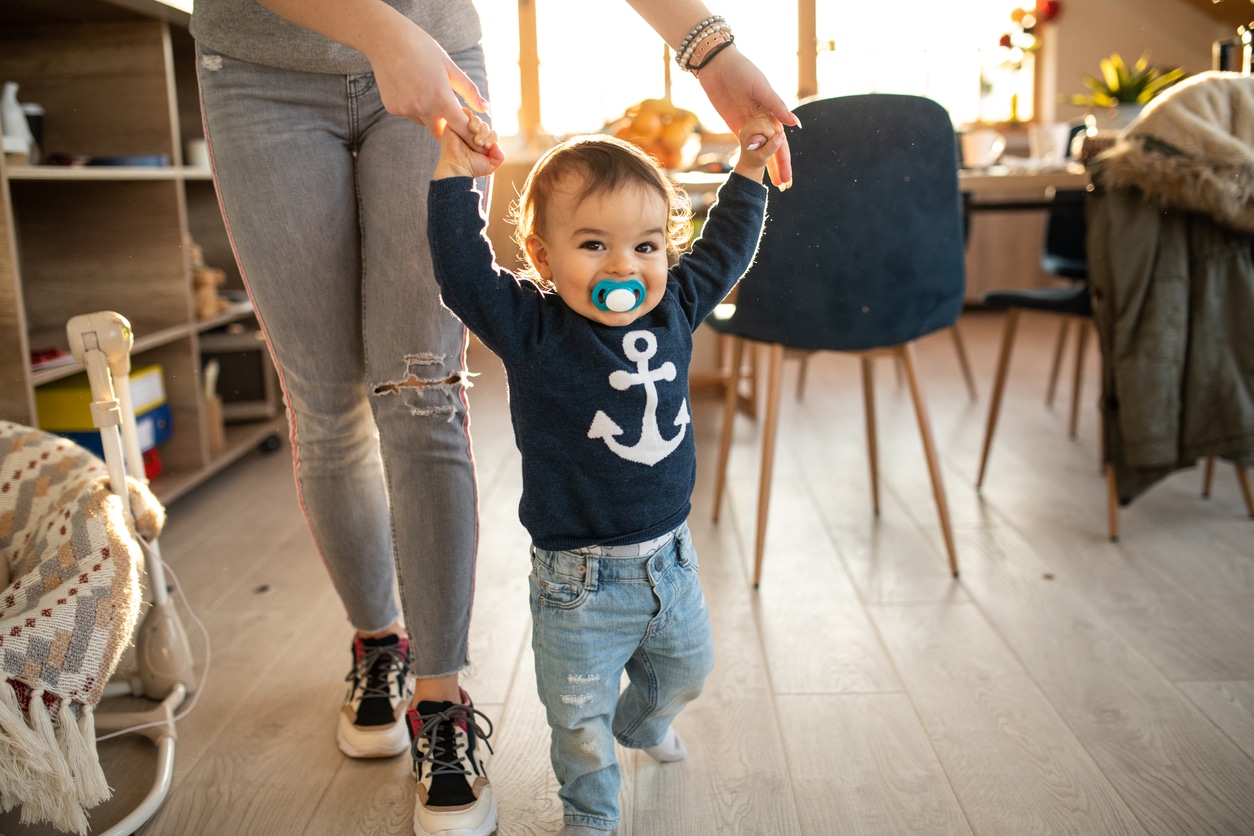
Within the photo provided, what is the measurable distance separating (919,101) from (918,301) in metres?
0.30

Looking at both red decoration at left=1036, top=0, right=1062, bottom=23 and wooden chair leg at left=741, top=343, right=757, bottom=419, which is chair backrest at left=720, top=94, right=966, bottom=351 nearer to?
wooden chair leg at left=741, top=343, right=757, bottom=419

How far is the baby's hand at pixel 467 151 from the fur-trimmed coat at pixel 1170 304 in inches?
51.3

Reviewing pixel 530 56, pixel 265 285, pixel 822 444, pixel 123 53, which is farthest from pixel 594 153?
pixel 530 56

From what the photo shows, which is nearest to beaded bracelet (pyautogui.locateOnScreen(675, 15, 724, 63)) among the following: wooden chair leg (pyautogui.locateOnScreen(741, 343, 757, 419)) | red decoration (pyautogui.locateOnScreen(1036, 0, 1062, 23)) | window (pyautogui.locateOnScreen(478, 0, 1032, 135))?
window (pyautogui.locateOnScreen(478, 0, 1032, 135))

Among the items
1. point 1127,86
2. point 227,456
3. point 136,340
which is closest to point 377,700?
point 136,340

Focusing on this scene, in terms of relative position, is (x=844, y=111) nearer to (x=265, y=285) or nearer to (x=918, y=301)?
(x=918, y=301)

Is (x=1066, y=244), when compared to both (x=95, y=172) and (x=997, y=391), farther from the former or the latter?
(x=95, y=172)

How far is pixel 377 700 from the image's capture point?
46.0 inches

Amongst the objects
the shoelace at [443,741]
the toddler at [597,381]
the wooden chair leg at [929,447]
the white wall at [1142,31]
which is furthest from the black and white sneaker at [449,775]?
the white wall at [1142,31]

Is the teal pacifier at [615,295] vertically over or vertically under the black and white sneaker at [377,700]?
over

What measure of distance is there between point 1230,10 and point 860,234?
81 cm

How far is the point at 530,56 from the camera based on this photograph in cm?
442

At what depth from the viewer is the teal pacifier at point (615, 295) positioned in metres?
0.85

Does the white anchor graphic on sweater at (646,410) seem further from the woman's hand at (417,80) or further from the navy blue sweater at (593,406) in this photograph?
the woman's hand at (417,80)
